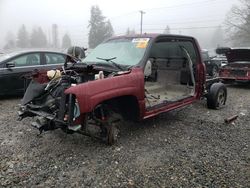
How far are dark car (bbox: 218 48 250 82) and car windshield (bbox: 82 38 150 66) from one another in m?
6.78

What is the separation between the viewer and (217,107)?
7.77 metres

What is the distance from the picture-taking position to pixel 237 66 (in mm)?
12141

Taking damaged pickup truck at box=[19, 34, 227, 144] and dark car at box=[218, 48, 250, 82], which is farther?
dark car at box=[218, 48, 250, 82]

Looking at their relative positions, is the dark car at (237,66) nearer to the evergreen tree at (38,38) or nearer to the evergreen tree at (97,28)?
the evergreen tree at (97,28)

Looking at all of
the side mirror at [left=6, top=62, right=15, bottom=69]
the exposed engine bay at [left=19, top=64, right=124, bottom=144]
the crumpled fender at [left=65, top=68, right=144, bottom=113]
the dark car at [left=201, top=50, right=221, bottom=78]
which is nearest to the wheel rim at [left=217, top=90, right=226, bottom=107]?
the crumpled fender at [left=65, top=68, right=144, bottom=113]

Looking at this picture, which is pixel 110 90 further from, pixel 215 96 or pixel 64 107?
pixel 215 96

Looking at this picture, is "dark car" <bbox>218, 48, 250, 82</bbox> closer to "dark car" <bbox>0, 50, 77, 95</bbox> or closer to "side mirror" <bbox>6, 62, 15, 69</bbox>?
"dark car" <bbox>0, 50, 77, 95</bbox>

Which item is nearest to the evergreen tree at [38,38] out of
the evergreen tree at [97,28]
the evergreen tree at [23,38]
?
the evergreen tree at [23,38]

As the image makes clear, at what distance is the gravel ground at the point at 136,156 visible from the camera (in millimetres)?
3896

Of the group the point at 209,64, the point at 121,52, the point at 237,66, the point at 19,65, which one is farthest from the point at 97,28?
the point at 121,52

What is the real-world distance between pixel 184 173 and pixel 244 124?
2.93 m

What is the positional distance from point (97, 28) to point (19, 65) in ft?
212

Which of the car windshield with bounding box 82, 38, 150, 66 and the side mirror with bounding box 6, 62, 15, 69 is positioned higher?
the car windshield with bounding box 82, 38, 150, 66

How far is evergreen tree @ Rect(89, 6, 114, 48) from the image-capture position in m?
69.4
